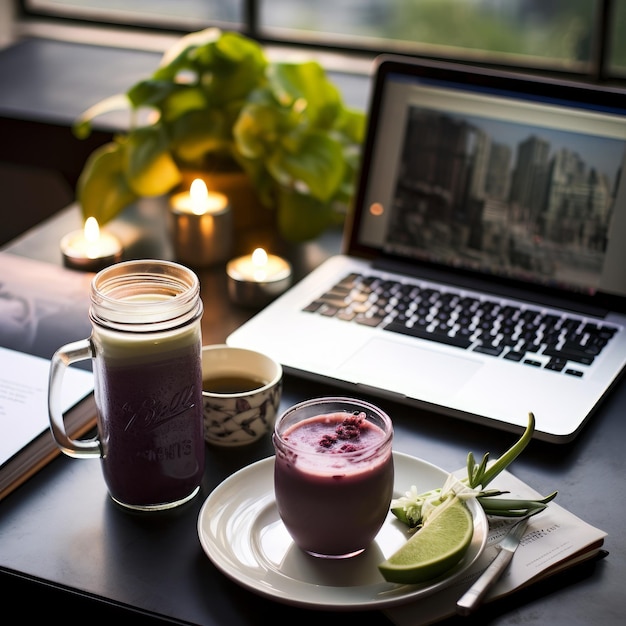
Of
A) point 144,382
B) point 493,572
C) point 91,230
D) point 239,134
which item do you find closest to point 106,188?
point 91,230

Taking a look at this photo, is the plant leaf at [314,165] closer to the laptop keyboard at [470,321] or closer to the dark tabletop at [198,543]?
the laptop keyboard at [470,321]

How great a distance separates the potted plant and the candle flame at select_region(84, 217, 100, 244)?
1.0 inches

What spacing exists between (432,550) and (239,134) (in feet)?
2.36

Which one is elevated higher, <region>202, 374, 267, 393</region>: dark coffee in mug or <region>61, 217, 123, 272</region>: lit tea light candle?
<region>202, 374, 267, 393</region>: dark coffee in mug

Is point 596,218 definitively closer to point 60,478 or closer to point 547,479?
point 547,479

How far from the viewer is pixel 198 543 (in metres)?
0.78

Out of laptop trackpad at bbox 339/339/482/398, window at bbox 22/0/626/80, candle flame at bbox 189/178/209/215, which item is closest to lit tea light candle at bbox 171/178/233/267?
candle flame at bbox 189/178/209/215

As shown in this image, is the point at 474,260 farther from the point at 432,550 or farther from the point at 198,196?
the point at 432,550

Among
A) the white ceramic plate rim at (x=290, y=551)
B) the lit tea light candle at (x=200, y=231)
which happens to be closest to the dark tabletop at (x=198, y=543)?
the white ceramic plate rim at (x=290, y=551)

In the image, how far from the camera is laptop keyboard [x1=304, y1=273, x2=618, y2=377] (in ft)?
3.39

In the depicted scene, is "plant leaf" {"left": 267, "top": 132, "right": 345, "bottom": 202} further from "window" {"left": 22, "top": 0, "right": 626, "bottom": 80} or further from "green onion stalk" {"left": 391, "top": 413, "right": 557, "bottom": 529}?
"window" {"left": 22, "top": 0, "right": 626, "bottom": 80}

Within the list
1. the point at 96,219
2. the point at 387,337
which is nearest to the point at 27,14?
A: the point at 96,219

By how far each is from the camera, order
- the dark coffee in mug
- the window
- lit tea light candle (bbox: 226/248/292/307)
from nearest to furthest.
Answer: the dark coffee in mug < lit tea light candle (bbox: 226/248/292/307) < the window

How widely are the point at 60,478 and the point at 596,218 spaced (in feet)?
2.23
